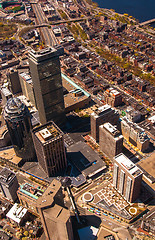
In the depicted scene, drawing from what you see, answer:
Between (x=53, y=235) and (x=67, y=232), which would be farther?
(x=53, y=235)

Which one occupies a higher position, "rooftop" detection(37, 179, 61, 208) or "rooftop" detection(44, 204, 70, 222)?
"rooftop" detection(37, 179, 61, 208)

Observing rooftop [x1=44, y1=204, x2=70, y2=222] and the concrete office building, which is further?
the concrete office building

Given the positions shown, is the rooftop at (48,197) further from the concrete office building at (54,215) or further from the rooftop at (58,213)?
the rooftop at (58,213)

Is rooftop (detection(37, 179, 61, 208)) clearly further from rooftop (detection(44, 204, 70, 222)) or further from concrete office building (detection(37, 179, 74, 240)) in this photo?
rooftop (detection(44, 204, 70, 222))

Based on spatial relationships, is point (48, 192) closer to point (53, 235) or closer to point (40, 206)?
point (40, 206)

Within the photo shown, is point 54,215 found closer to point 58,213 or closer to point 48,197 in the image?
point 58,213

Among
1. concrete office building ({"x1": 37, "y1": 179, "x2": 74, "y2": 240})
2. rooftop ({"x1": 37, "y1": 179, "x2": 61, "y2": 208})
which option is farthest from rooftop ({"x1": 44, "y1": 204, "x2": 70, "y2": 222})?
rooftop ({"x1": 37, "y1": 179, "x2": 61, "y2": 208})

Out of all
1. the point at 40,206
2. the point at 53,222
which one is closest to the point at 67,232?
the point at 53,222

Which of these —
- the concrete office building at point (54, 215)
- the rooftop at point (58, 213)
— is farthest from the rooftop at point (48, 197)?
the rooftop at point (58, 213)

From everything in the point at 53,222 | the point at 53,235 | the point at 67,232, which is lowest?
the point at 53,235
